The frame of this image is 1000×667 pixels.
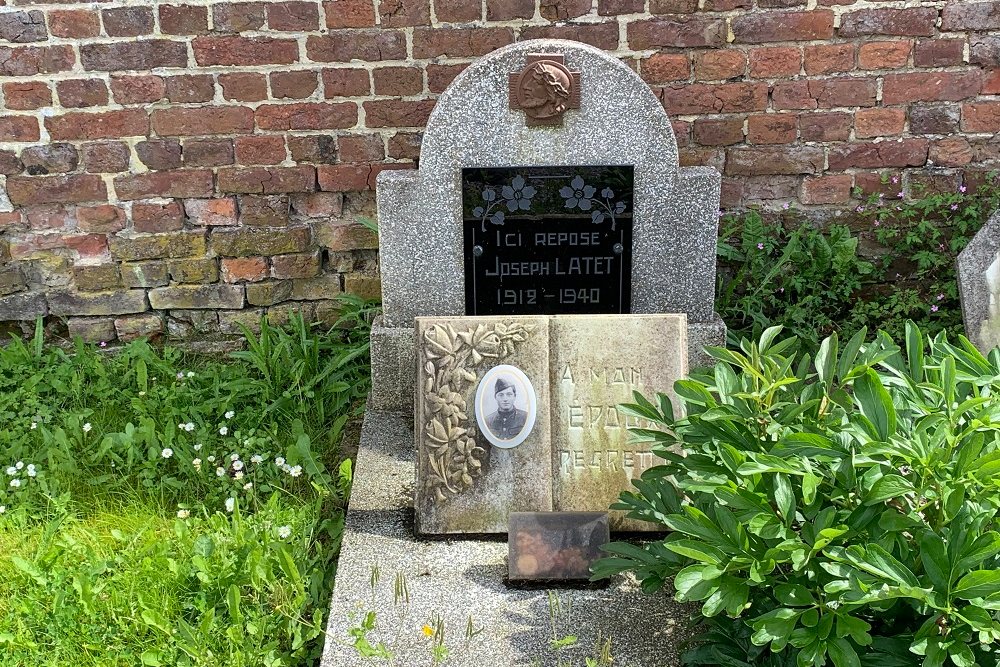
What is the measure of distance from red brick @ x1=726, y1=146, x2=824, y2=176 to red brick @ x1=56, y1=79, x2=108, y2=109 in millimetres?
2328

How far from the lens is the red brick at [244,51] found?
3240mm

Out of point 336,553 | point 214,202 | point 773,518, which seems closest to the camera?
point 773,518

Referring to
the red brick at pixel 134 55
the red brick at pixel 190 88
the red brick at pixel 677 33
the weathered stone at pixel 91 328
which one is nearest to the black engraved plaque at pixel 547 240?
the red brick at pixel 677 33

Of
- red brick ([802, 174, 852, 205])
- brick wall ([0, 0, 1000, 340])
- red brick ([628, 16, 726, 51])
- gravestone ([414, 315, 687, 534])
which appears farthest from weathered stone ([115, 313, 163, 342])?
red brick ([802, 174, 852, 205])

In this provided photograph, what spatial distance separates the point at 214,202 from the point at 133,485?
1.14m

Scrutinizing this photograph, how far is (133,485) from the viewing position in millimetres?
2867

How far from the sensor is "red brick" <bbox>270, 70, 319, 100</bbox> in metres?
3.28

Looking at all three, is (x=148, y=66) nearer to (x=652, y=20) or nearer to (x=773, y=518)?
(x=652, y=20)

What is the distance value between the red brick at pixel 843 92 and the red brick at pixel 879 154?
0.51 feet

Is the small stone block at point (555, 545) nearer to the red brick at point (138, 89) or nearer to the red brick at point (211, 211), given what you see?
the red brick at point (211, 211)

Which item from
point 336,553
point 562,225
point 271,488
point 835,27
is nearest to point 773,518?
point 336,553

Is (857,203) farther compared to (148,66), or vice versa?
(857,203)

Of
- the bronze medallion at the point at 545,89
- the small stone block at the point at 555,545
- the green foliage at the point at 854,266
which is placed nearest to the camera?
the small stone block at the point at 555,545

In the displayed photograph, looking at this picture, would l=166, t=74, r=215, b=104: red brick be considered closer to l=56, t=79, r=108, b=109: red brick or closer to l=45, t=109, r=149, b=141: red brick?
l=45, t=109, r=149, b=141: red brick
